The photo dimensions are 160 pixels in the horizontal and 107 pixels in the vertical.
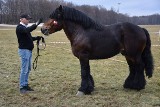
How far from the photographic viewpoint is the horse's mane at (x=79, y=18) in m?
6.80

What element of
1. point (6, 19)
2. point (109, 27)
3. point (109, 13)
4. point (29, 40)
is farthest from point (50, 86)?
point (109, 13)

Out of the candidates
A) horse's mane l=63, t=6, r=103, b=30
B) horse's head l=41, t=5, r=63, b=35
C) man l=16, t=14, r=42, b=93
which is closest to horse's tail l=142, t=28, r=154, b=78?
horse's mane l=63, t=6, r=103, b=30

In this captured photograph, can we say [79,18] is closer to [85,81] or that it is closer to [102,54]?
[102,54]

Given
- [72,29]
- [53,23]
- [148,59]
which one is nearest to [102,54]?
[72,29]

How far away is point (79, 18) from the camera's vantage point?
22.5 ft

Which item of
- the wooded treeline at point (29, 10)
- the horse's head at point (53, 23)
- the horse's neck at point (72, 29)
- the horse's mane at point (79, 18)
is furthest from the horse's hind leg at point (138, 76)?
the wooded treeline at point (29, 10)

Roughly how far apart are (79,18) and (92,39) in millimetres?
568

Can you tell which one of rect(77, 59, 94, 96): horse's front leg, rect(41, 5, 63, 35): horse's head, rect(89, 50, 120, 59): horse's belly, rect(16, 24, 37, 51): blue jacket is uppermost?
rect(41, 5, 63, 35): horse's head

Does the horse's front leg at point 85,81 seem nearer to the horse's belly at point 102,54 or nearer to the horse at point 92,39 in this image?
the horse at point 92,39

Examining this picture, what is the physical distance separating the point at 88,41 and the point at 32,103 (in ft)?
6.06

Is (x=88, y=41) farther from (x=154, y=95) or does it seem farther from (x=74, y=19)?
(x=154, y=95)

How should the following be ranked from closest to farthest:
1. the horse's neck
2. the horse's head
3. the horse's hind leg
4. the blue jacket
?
the blue jacket
the horse's head
the horse's neck
the horse's hind leg

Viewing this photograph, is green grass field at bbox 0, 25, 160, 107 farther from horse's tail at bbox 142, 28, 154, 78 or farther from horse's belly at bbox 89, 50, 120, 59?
horse's belly at bbox 89, 50, 120, 59

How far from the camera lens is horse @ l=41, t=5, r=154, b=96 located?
678cm
